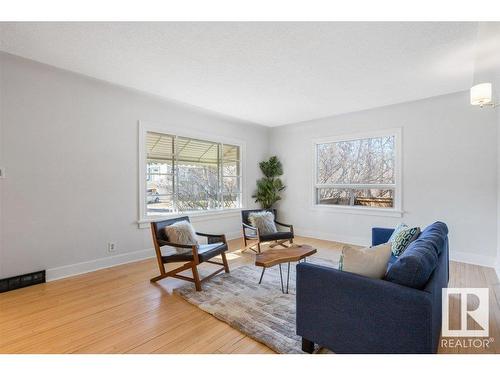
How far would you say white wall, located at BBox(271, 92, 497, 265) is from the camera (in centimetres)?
372

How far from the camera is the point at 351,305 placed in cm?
157

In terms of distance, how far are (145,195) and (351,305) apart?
11.3 ft

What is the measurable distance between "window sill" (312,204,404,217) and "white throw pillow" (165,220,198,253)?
3.09 metres

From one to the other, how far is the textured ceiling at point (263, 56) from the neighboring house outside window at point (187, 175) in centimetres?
94

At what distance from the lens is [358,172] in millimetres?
5082

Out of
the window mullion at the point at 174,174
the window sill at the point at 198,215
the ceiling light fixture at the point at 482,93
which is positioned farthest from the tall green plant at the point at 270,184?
the ceiling light fixture at the point at 482,93

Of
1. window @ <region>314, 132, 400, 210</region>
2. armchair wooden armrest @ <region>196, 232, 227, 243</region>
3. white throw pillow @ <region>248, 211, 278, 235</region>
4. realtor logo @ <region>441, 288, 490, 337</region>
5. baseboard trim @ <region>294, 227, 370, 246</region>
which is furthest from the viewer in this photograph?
baseboard trim @ <region>294, 227, 370, 246</region>

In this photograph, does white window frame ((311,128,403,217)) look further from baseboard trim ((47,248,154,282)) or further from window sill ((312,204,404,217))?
baseboard trim ((47,248,154,282))

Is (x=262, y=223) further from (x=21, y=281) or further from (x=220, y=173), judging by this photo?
(x=21, y=281)

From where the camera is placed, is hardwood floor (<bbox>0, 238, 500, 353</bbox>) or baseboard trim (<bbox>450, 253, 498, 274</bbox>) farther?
baseboard trim (<bbox>450, 253, 498, 274</bbox>)

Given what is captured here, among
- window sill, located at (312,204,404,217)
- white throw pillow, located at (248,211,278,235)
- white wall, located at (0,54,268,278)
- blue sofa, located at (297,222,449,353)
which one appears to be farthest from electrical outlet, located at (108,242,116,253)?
window sill, located at (312,204,404,217)

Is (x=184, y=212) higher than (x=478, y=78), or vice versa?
(x=478, y=78)
